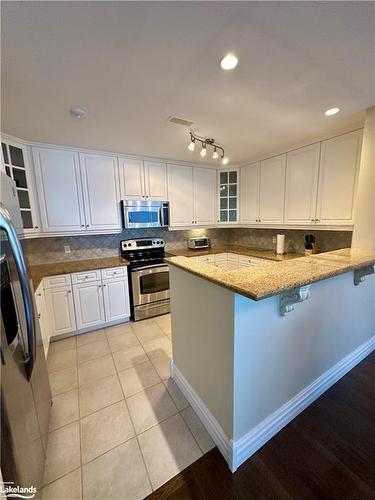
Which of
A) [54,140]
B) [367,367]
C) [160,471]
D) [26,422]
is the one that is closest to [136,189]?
[54,140]

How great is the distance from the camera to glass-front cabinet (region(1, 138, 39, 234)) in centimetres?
222

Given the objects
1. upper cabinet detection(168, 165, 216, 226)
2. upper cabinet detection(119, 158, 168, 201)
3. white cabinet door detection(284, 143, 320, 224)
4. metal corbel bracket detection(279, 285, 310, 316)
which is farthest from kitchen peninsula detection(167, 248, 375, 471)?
upper cabinet detection(168, 165, 216, 226)

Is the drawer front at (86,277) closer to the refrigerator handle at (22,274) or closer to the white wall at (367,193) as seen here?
the refrigerator handle at (22,274)

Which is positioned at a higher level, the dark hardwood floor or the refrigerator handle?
the refrigerator handle

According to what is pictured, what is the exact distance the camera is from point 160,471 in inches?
48.0

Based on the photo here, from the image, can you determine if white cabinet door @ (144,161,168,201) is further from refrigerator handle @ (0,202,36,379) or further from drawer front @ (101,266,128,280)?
refrigerator handle @ (0,202,36,379)

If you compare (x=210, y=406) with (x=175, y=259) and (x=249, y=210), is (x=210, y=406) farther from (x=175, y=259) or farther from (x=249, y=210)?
(x=249, y=210)

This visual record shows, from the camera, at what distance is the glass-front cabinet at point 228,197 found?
151 inches

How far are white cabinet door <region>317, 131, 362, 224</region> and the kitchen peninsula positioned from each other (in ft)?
2.79

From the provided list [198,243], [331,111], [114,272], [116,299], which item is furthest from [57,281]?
[331,111]

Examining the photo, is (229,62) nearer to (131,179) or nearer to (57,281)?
(131,179)

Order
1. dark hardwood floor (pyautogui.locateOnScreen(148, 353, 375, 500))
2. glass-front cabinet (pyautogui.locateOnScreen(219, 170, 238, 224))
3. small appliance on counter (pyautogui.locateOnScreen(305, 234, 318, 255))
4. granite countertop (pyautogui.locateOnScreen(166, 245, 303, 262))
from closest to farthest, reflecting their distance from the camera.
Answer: dark hardwood floor (pyautogui.locateOnScreen(148, 353, 375, 500)) → small appliance on counter (pyautogui.locateOnScreen(305, 234, 318, 255)) → granite countertop (pyautogui.locateOnScreen(166, 245, 303, 262)) → glass-front cabinet (pyautogui.locateOnScreen(219, 170, 238, 224))

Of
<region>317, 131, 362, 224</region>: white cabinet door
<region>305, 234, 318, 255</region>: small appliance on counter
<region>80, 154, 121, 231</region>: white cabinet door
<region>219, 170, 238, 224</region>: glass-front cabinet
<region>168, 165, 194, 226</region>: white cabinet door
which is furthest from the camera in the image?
<region>219, 170, 238, 224</region>: glass-front cabinet

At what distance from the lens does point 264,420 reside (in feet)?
4.43
